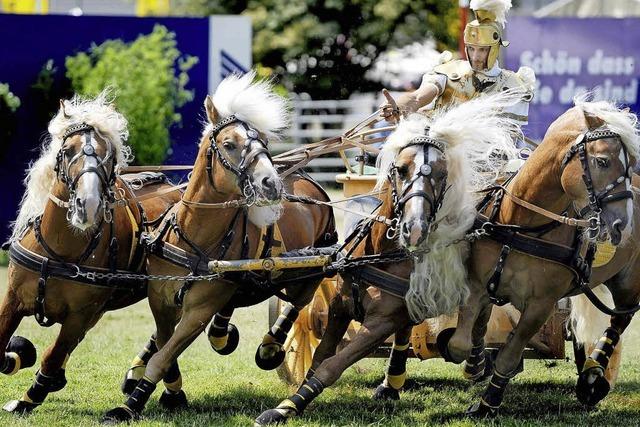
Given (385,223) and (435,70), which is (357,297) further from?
(435,70)

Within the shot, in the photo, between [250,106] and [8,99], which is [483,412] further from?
[8,99]

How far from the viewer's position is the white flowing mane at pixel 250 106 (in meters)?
6.86

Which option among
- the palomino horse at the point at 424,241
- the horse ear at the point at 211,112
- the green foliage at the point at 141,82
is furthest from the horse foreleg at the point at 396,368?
the green foliage at the point at 141,82

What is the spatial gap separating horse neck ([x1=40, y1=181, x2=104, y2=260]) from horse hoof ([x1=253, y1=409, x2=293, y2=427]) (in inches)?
56.1

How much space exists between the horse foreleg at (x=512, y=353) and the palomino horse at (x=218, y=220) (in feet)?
4.75

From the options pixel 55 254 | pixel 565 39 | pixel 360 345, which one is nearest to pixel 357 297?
pixel 360 345

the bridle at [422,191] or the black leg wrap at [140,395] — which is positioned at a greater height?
the bridle at [422,191]

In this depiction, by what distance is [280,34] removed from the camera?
25.2 metres

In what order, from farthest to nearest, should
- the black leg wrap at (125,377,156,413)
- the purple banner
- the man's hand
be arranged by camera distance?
the purple banner → the man's hand → the black leg wrap at (125,377,156,413)

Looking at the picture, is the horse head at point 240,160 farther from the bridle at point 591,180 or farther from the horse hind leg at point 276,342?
the bridle at point 591,180

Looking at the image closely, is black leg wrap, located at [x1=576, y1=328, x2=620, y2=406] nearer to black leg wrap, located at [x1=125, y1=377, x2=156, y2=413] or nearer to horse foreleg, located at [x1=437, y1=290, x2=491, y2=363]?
horse foreleg, located at [x1=437, y1=290, x2=491, y2=363]

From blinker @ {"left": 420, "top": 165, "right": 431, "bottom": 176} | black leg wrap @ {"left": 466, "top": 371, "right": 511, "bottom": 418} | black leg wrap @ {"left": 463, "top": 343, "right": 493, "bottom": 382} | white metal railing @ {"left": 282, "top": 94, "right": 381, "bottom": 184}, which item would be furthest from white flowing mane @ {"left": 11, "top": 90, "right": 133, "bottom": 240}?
white metal railing @ {"left": 282, "top": 94, "right": 381, "bottom": 184}

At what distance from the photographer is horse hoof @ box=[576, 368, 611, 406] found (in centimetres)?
755

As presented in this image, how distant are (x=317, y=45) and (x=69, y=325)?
61.6ft
